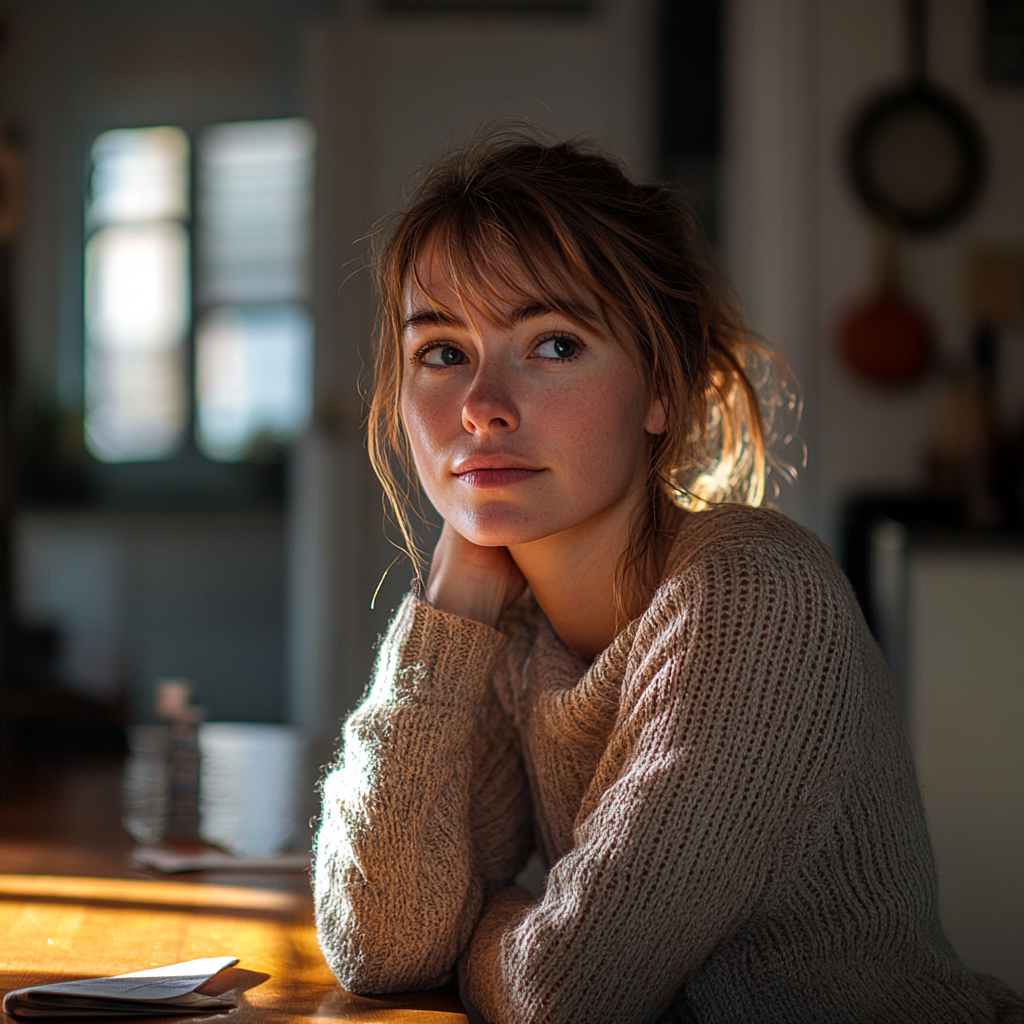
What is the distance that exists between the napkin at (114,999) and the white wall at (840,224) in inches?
94.6

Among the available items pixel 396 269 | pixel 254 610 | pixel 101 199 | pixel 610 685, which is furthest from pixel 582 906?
pixel 101 199

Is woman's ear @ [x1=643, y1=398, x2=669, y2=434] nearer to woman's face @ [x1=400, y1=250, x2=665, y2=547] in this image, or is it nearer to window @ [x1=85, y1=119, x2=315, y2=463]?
woman's face @ [x1=400, y1=250, x2=665, y2=547]

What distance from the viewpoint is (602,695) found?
0.92 metres

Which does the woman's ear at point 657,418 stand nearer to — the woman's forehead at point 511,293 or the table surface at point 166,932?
the woman's forehead at point 511,293

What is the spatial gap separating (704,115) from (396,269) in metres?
2.69

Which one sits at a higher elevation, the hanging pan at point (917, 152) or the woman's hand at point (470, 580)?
the hanging pan at point (917, 152)

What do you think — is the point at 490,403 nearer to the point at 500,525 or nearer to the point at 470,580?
the point at 500,525

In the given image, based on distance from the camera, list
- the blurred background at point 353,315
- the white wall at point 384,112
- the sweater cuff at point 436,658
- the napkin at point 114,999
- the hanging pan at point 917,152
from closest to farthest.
Result: the napkin at point 114,999
the sweater cuff at point 436,658
the blurred background at point 353,315
the hanging pan at point 917,152
the white wall at point 384,112

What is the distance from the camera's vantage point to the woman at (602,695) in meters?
0.78

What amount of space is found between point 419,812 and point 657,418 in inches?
15.9

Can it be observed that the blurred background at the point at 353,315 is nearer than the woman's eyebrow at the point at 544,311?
Answer: No

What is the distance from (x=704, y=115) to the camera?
11.2ft

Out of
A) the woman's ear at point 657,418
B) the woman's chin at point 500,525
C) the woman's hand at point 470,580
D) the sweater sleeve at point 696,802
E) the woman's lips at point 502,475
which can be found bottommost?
the sweater sleeve at point 696,802

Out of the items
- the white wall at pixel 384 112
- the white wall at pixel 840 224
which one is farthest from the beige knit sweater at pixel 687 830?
the white wall at pixel 384 112
